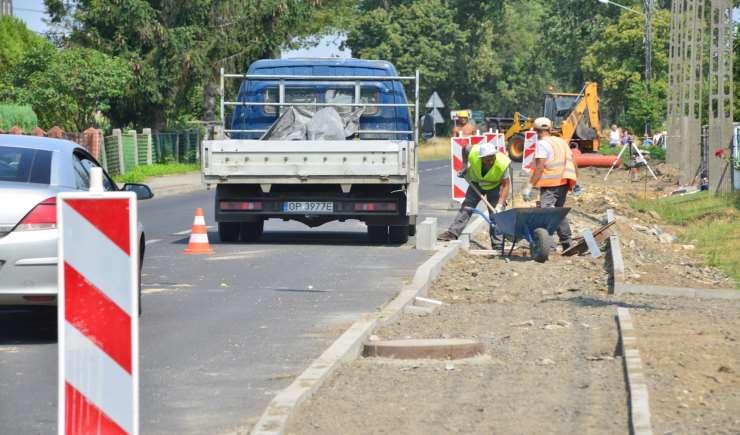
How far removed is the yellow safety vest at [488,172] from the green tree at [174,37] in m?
31.4

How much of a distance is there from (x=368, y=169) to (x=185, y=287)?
188 inches

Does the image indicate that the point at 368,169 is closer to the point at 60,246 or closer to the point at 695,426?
the point at 695,426

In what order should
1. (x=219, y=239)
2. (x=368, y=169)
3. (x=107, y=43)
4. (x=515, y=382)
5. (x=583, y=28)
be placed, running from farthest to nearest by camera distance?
1. (x=583, y=28)
2. (x=107, y=43)
3. (x=219, y=239)
4. (x=368, y=169)
5. (x=515, y=382)

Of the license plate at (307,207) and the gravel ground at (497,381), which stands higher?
the license plate at (307,207)

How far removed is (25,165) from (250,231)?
9.41 meters

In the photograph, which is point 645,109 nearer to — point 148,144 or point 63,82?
point 148,144

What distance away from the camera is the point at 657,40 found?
88.8 m

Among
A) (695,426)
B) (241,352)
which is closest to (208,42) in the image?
(241,352)

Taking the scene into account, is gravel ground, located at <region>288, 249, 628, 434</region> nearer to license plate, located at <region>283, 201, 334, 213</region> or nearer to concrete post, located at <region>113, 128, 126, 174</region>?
license plate, located at <region>283, 201, 334, 213</region>

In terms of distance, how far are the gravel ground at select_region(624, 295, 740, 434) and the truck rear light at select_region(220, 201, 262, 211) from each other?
278 inches

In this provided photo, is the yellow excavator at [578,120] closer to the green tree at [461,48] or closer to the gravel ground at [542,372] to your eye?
the gravel ground at [542,372]

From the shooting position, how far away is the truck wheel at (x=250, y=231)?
19906 millimetres

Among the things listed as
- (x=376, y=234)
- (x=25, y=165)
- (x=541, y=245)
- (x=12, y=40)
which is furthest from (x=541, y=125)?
(x=12, y=40)

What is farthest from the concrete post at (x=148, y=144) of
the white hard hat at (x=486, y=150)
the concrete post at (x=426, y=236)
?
the concrete post at (x=426, y=236)
